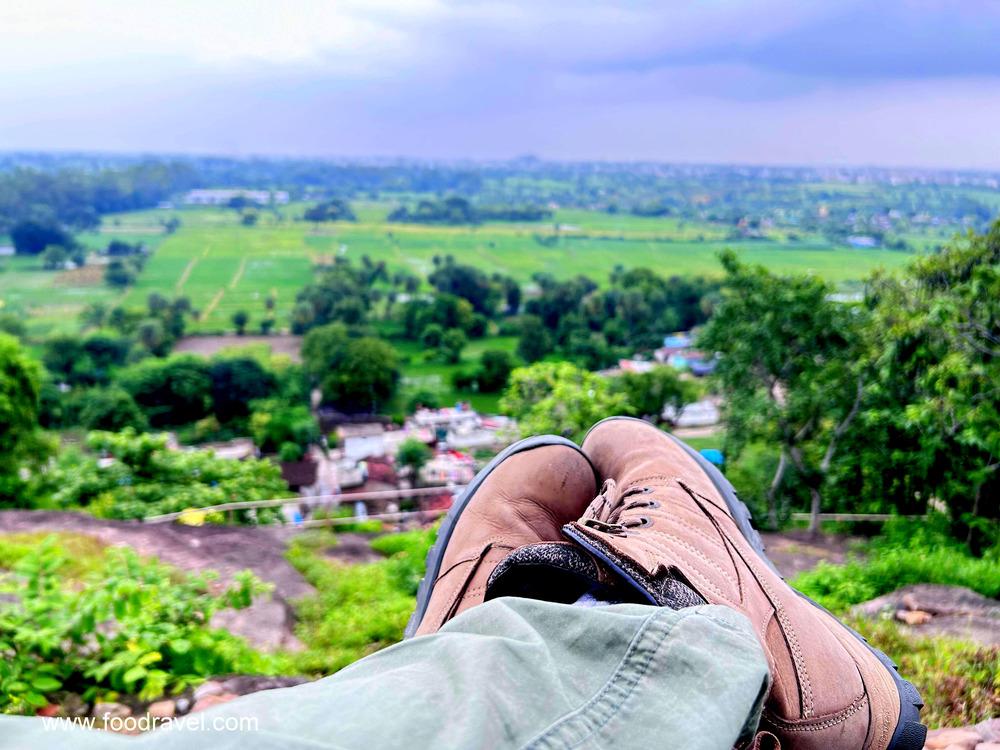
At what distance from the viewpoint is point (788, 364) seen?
639cm

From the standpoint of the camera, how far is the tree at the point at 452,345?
107ft

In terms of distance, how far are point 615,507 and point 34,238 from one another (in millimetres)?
64717

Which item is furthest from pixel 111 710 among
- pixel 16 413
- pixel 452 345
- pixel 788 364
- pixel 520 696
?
pixel 452 345

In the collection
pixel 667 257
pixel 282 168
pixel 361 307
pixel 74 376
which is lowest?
pixel 74 376

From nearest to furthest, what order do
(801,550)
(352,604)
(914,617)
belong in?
(914,617) → (352,604) → (801,550)

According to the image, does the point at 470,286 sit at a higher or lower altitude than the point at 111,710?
lower

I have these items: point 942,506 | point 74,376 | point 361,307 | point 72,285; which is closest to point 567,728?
point 942,506

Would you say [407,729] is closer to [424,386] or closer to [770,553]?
[770,553]

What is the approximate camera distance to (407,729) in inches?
25.1

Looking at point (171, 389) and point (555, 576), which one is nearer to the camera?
point (555, 576)

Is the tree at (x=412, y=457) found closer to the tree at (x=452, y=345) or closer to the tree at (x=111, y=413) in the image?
the tree at (x=111, y=413)

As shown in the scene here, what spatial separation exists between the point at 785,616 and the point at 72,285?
5343cm

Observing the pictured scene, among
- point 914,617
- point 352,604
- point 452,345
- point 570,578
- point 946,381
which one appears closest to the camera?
point 570,578

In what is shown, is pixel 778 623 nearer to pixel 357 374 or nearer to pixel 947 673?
pixel 947 673
